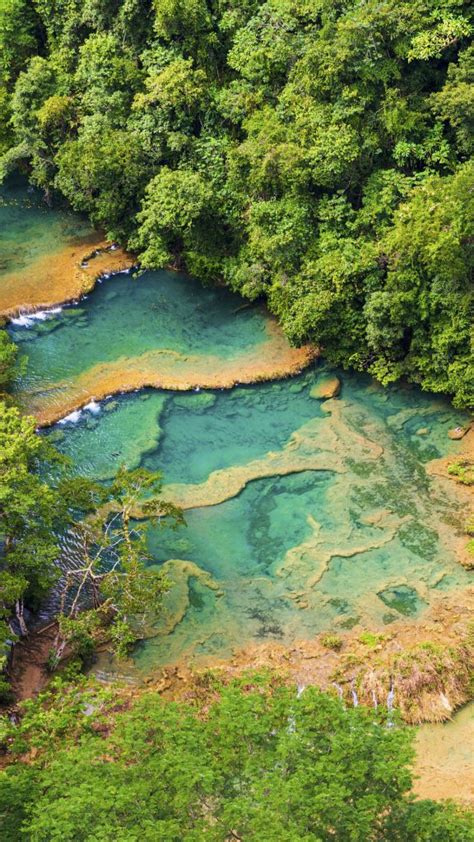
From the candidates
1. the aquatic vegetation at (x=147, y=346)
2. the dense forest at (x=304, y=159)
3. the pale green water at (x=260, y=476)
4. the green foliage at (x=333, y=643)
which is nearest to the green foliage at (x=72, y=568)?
the pale green water at (x=260, y=476)

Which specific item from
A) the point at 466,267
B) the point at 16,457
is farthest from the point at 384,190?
the point at 16,457

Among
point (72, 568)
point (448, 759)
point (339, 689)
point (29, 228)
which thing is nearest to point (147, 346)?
point (29, 228)

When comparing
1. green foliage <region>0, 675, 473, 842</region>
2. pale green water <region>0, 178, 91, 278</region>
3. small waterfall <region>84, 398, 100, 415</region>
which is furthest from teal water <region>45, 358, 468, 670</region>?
pale green water <region>0, 178, 91, 278</region>

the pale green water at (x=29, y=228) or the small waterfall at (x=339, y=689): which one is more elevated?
the pale green water at (x=29, y=228)

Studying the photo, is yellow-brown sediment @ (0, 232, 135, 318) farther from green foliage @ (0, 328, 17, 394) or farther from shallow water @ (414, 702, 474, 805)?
shallow water @ (414, 702, 474, 805)

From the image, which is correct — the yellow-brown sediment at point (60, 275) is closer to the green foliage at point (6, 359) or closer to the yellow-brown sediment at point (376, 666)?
the green foliage at point (6, 359)

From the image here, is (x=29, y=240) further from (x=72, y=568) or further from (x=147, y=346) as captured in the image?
(x=72, y=568)
